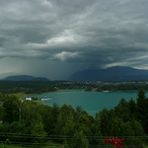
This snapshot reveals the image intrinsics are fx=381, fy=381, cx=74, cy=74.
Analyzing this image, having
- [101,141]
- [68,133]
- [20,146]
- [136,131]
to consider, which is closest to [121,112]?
[136,131]

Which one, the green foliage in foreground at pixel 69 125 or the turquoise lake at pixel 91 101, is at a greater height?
the green foliage in foreground at pixel 69 125

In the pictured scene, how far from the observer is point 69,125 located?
1273 inches

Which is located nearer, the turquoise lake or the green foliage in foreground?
the green foliage in foreground

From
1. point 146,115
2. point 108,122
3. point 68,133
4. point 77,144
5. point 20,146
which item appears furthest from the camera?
point 146,115

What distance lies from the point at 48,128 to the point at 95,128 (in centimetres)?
662

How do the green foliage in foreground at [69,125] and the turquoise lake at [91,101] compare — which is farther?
the turquoise lake at [91,101]

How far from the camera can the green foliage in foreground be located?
28.0 m

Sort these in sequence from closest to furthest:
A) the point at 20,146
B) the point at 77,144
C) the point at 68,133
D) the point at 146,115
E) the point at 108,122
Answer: the point at 77,144 → the point at 20,146 → the point at 68,133 → the point at 108,122 → the point at 146,115

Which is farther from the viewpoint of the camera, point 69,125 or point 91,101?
point 91,101

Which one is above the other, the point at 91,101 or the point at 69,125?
the point at 69,125

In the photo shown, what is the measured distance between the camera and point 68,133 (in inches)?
1225

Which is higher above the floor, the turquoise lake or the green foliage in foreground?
the green foliage in foreground

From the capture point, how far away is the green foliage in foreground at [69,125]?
28.0 m

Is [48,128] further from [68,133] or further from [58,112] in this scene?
[68,133]
